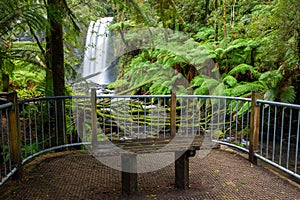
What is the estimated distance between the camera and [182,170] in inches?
100

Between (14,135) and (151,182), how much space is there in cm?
158

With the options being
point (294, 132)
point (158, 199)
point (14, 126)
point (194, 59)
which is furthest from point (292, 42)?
point (14, 126)

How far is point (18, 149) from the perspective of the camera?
282 centimetres

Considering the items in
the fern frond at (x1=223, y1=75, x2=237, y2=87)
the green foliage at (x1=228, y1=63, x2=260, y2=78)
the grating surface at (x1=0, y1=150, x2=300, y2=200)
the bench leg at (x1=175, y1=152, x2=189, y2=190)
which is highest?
the green foliage at (x1=228, y1=63, x2=260, y2=78)

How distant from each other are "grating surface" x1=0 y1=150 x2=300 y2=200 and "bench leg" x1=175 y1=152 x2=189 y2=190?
8 centimetres

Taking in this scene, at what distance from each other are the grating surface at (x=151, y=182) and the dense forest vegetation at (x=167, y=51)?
1.36 meters

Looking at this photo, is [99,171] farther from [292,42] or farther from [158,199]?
[292,42]

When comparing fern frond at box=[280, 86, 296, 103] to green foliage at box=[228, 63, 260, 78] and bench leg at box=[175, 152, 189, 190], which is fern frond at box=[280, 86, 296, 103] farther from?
bench leg at box=[175, 152, 189, 190]

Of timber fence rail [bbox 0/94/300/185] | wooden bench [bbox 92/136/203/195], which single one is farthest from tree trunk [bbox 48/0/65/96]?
wooden bench [bbox 92/136/203/195]

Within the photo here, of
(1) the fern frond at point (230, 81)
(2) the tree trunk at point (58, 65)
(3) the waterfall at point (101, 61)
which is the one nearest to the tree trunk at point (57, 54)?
(2) the tree trunk at point (58, 65)

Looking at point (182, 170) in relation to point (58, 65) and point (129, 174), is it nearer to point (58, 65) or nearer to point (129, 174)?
point (129, 174)

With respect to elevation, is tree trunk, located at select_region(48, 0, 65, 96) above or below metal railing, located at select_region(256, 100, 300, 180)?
above

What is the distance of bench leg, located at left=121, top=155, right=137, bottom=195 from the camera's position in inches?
91.6

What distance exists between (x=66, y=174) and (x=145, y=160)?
107cm
